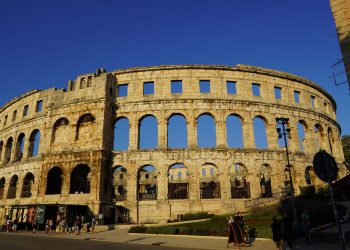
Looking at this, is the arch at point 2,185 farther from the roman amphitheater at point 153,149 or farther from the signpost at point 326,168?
the signpost at point 326,168

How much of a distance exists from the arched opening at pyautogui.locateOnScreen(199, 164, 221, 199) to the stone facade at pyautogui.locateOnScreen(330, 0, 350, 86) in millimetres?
20351

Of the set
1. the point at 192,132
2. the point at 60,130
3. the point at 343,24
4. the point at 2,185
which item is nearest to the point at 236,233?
the point at 343,24

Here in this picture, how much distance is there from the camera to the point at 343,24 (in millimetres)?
14047

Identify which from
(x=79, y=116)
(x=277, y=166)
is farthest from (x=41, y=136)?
(x=277, y=166)

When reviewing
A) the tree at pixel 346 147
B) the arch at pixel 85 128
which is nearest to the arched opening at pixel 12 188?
the arch at pixel 85 128

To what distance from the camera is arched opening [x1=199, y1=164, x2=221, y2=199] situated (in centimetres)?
3195

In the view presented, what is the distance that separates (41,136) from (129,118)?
12.0 metres

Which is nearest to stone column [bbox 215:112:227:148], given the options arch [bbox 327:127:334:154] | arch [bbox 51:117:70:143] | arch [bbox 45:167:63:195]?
arch [bbox 51:117:70:143]

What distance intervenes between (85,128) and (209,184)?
22380mm

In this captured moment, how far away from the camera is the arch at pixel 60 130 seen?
112 feet

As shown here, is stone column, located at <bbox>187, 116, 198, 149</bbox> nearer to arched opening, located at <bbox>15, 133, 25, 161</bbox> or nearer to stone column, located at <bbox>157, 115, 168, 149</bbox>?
stone column, located at <bbox>157, 115, 168, 149</bbox>

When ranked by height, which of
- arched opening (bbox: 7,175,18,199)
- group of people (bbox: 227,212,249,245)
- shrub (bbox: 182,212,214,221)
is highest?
arched opening (bbox: 7,175,18,199)

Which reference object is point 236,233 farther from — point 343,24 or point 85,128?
point 85,128

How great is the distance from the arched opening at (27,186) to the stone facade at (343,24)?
36.6 meters
